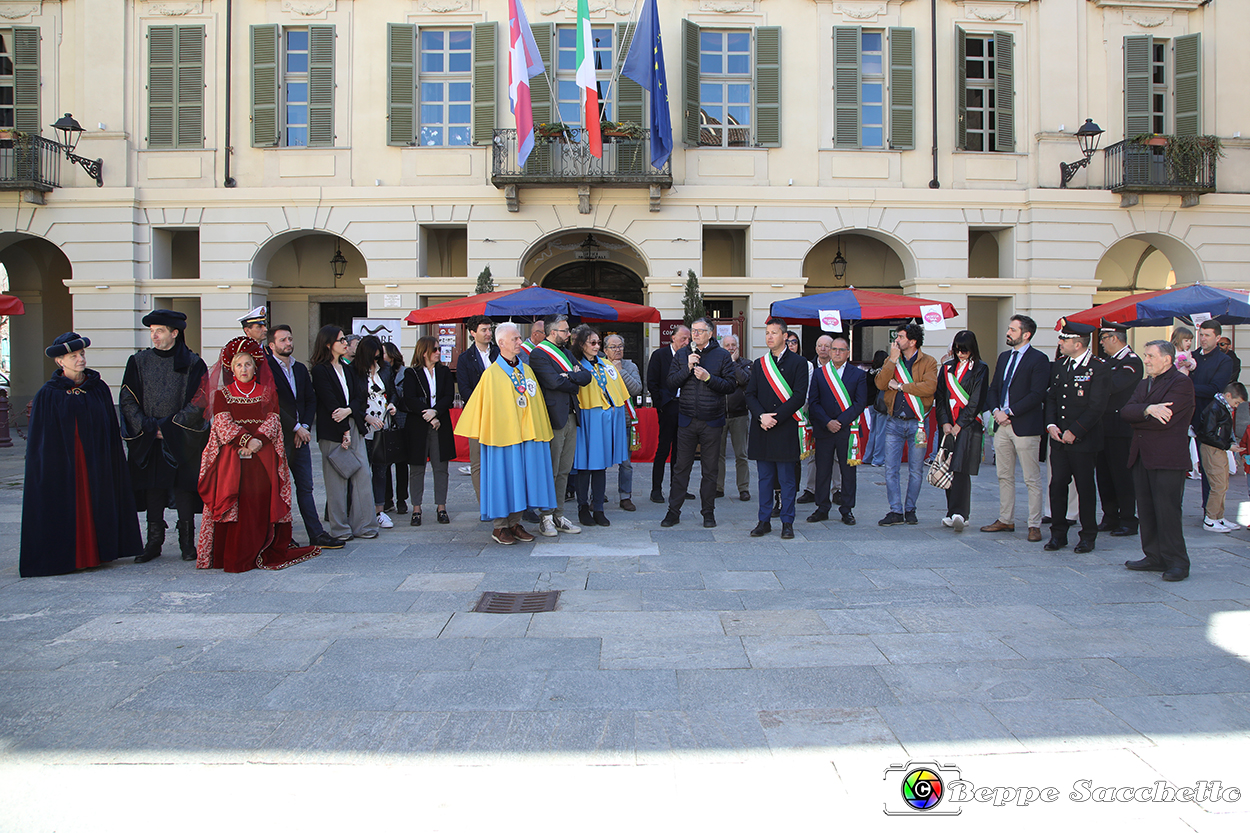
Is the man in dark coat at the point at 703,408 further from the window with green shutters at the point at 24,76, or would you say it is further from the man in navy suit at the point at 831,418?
the window with green shutters at the point at 24,76

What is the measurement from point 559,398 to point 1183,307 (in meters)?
8.54

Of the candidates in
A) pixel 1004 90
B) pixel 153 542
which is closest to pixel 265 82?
pixel 153 542

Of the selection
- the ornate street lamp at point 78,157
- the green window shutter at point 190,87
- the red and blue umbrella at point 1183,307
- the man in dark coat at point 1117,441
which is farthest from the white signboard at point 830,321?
the ornate street lamp at point 78,157

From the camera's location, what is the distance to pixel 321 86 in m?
16.8

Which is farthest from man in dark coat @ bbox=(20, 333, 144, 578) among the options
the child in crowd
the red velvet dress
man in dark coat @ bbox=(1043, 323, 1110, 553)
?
the child in crowd

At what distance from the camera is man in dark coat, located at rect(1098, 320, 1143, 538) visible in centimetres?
694

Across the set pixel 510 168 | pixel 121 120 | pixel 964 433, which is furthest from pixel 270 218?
pixel 964 433

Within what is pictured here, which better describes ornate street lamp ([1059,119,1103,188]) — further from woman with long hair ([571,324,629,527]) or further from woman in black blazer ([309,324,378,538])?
woman in black blazer ([309,324,378,538])

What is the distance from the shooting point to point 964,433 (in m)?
7.77

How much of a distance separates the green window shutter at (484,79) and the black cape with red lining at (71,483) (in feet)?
37.6

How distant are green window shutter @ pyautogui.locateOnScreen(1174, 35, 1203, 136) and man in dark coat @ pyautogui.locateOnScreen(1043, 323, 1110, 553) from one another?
13273 millimetres

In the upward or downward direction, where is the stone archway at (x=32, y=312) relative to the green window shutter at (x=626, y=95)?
downward

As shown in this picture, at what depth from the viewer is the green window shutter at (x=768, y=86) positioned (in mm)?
16781

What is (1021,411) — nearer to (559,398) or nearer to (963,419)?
(963,419)
